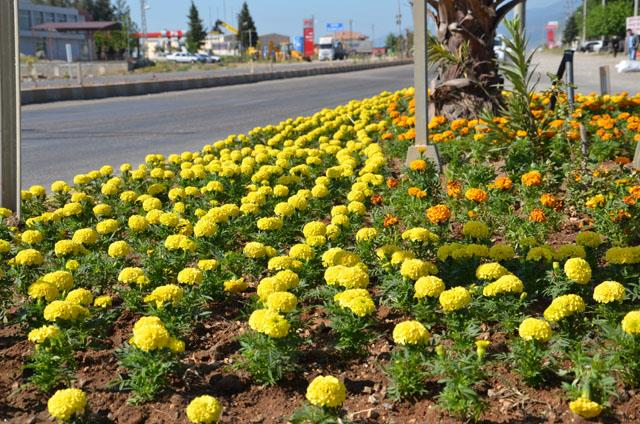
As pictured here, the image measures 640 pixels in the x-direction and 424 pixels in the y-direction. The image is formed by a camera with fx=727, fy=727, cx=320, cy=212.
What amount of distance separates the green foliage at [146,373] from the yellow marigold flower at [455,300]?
1.10 meters

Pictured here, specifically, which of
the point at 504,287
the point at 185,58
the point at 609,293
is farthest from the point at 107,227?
the point at 185,58

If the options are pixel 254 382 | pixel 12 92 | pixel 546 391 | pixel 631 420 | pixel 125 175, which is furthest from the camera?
pixel 125 175

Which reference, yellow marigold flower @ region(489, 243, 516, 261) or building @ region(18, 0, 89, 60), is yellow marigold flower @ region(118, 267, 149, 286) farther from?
building @ region(18, 0, 89, 60)

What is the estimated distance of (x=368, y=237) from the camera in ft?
13.3

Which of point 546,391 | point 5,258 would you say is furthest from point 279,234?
point 546,391

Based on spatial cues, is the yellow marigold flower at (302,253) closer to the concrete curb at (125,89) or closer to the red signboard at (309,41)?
the concrete curb at (125,89)

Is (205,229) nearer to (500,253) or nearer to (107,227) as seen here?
(107,227)

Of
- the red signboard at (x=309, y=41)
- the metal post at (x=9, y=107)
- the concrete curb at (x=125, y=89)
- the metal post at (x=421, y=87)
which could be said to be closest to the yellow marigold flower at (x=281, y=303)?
the metal post at (x=9, y=107)

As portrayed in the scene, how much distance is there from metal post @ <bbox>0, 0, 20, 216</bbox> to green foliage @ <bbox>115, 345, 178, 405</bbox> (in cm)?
320

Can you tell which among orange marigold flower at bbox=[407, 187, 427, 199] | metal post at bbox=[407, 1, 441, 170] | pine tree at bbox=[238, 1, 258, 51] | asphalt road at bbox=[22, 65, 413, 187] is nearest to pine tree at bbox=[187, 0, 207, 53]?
pine tree at bbox=[238, 1, 258, 51]

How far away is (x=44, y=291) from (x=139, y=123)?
11.6 m

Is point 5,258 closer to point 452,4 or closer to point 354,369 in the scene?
point 354,369

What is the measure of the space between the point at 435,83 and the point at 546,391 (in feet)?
20.7

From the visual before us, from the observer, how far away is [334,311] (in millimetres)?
3092
